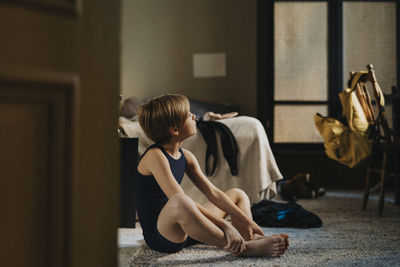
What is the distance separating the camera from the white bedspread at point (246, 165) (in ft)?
9.11

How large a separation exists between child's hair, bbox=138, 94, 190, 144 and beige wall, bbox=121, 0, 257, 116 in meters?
2.91

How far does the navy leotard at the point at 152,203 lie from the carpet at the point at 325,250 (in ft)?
0.15

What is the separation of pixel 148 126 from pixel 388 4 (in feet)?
11.2

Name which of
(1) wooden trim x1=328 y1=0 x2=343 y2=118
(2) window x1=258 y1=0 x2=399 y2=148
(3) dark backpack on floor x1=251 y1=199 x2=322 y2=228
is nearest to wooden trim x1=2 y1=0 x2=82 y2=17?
(3) dark backpack on floor x1=251 y1=199 x2=322 y2=228

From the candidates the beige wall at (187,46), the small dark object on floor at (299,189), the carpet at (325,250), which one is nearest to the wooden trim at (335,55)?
the beige wall at (187,46)

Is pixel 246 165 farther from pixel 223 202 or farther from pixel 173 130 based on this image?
pixel 173 130

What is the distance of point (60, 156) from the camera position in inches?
29.4

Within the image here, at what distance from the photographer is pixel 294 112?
4.50 m

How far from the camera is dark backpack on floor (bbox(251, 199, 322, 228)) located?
252 cm

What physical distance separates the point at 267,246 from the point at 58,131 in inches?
50.5

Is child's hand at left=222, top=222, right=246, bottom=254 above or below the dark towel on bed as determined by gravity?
below

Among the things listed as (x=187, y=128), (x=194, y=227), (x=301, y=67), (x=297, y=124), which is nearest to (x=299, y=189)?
(x=297, y=124)

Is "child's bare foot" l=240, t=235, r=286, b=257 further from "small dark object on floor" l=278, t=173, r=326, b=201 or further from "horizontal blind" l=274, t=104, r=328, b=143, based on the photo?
"horizontal blind" l=274, t=104, r=328, b=143

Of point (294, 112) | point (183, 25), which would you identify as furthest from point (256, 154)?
point (183, 25)
